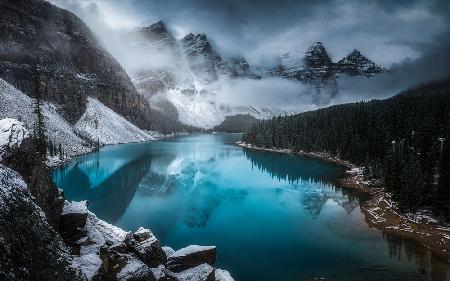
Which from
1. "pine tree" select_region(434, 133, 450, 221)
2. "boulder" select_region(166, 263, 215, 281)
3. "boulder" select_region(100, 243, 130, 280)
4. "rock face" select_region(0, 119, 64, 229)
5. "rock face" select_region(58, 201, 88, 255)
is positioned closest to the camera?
"rock face" select_region(0, 119, 64, 229)

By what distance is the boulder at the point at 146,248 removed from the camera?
84.5ft

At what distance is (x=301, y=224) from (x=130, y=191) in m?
48.0

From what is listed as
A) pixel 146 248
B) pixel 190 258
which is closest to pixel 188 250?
pixel 190 258

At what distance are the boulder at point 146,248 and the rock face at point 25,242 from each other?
8.60 meters

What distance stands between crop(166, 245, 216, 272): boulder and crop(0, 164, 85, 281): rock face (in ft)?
36.0

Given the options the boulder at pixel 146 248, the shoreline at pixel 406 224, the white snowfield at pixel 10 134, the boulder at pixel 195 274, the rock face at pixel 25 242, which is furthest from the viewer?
the shoreline at pixel 406 224

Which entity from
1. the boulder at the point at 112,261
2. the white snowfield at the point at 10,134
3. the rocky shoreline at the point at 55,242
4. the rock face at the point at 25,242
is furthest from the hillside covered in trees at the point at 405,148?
the white snowfield at the point at 10,134

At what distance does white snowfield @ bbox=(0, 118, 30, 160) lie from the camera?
62.9 ft

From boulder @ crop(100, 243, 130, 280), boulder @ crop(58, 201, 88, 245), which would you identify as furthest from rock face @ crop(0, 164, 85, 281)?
boulder @ crop(58, 201, 88, 245)

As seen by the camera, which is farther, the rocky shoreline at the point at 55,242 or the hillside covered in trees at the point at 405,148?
the hillside covered in trees at the point at 405,148

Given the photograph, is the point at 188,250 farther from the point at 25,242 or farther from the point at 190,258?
the point at 25,242

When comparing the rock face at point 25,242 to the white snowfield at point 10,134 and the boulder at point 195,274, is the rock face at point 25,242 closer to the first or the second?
the white snowfield at point 10,134

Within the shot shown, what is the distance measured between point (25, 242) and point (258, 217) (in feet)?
205

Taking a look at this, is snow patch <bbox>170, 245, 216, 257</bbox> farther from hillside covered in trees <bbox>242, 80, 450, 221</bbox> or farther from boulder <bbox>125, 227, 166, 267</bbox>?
hillside covered in trees <bbox>242, 80, 450, 221</bbox>
